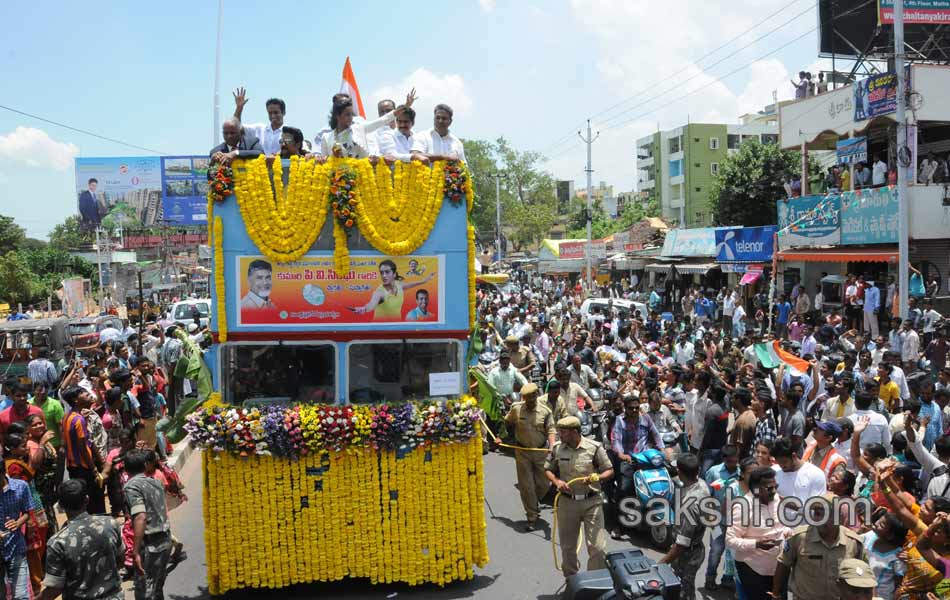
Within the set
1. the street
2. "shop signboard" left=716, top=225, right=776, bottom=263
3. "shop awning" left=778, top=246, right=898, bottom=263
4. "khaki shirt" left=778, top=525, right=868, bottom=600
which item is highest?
"shop signboard" left=716, top=225, right=776, bottom=263

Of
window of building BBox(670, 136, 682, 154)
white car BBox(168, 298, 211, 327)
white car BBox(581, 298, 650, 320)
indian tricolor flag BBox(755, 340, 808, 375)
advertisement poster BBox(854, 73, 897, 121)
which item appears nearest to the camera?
indian tricolor flag BBox(755, 340, 808, 375)

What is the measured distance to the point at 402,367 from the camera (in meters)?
7.19

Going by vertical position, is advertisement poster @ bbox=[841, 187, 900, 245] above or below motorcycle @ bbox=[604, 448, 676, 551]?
above

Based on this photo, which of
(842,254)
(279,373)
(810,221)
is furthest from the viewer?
(810,221)

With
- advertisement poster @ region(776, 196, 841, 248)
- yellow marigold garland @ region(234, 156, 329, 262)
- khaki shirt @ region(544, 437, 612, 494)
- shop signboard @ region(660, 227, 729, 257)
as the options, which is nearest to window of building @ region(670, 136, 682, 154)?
shop signboard @ region(660, 227, 729, 257)

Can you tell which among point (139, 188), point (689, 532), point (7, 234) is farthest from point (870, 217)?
point (7, 234)

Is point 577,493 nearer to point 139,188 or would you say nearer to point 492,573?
point 492,573

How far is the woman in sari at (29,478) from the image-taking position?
6.51 metres

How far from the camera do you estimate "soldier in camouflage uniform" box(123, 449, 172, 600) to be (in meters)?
5.94

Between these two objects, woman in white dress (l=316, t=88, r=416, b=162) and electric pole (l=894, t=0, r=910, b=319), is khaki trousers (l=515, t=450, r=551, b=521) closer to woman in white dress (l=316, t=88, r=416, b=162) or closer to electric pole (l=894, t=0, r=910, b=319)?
woman in white dress (l=316, t=88, r=416, b=162)

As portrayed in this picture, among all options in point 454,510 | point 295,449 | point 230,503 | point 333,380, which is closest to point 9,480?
point 230,503

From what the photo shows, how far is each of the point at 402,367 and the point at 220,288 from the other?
1.79m

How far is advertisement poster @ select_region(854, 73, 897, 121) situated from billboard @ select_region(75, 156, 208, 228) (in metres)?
26.9

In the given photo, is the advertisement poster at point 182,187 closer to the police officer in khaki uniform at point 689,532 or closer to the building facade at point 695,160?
the police officer in khaki uniform at point 689,532
